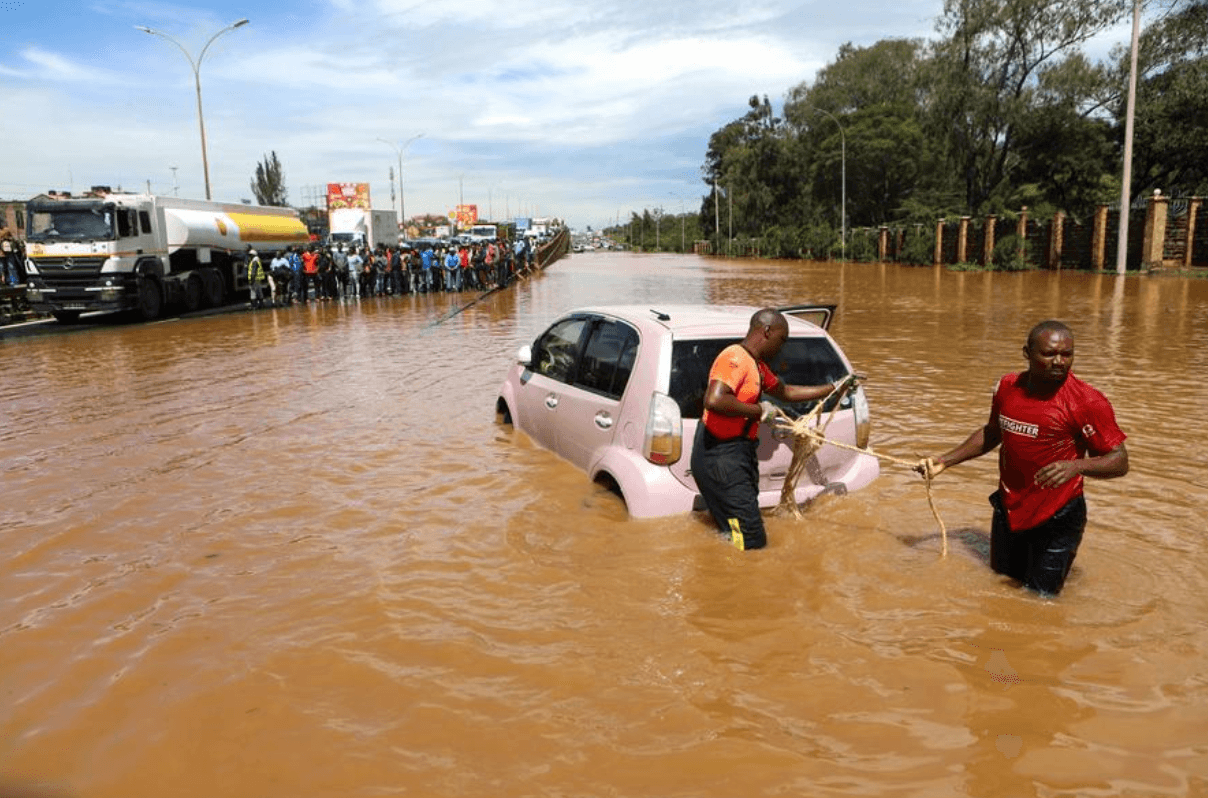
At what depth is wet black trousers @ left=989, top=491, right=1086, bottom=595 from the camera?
4020mm

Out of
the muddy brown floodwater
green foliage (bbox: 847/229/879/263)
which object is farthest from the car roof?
green foliage (bbox: 847/229/879/263)

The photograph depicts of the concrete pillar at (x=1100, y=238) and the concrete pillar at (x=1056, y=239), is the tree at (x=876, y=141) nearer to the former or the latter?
the concrete pillar at (x=1056, y=239)

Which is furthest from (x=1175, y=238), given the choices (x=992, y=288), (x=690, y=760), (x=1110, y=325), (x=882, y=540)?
(x=690, y=760)

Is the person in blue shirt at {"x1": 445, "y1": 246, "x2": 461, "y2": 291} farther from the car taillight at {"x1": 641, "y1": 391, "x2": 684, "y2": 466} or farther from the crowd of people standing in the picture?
the car taillight at {"x1": 641, "y1": 391, "x2": 684, "y2": 466}

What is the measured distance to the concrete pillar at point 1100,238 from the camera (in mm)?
35188

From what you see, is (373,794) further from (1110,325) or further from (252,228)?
(252,228)

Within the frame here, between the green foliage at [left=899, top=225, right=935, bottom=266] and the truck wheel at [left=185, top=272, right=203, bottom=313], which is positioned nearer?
the truck wheel at [left=185, top=272, right=203, bottom=313]

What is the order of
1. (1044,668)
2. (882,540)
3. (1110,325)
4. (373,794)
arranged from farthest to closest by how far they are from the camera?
1. (1110,325)
2. (882,540)
3. (1044,668)
4. (373,794)

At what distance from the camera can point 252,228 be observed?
29172 mm

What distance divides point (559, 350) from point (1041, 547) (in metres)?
3.47

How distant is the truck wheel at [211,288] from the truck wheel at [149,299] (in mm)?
2635

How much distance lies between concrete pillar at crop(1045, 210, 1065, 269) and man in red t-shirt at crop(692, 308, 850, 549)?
3780 centimetres

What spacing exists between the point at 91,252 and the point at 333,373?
11673 millimetres

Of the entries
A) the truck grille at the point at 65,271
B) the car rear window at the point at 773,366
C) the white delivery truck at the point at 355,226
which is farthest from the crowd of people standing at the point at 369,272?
the car rear window at the point at 773,366
